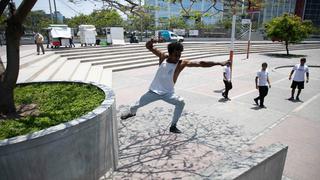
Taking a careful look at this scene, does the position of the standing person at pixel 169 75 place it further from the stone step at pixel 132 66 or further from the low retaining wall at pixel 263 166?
the stone step at pixel 132 66

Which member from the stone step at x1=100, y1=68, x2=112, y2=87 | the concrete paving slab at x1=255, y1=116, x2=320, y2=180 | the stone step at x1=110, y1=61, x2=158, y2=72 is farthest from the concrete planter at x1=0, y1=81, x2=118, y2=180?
the stone step at x1=110, y1=61, x2=158, y2=72

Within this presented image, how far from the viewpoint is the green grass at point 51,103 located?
3.29 meters

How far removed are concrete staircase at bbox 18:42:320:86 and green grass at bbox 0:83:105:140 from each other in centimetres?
323

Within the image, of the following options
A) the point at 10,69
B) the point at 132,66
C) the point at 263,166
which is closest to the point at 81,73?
the point at 132,66

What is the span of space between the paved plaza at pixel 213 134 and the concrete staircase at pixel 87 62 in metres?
2.60

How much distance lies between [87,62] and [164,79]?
11.2 meters

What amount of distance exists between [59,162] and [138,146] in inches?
85.2

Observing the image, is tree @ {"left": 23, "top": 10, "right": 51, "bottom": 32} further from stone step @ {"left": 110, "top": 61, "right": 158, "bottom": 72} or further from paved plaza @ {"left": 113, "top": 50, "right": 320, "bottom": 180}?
paved plaza @ {"left": 113, "top": 50, "right": 320, "bottom": 180}

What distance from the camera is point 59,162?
2.85 metres

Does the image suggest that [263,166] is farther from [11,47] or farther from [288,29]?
[288,29]

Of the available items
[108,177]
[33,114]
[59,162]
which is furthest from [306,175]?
[33,114]

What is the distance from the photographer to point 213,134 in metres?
5.48

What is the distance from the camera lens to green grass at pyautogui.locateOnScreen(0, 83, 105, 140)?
3295 mm

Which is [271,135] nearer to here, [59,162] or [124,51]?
[59,162]
